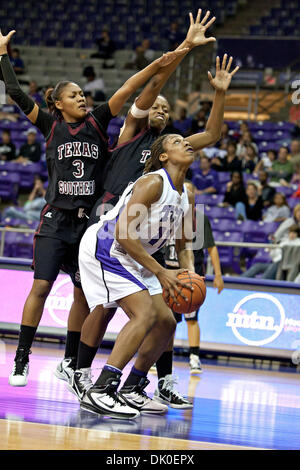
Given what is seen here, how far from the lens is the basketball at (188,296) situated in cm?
455

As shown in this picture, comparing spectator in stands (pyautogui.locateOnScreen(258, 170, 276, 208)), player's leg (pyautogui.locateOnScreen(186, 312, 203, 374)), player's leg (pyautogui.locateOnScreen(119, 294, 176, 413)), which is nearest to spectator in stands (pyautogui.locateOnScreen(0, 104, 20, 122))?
spectator in stands (pyautogui.locateOnScreen(258, 170, 276, 208))

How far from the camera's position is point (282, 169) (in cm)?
1420

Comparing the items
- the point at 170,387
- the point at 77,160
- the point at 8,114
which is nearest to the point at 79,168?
the point at 77,160

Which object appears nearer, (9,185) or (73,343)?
(73,343)

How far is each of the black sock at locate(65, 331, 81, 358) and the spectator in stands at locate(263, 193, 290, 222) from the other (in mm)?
7252

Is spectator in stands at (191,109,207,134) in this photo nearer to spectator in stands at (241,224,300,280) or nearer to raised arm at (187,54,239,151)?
spectator in stands at (241,224,300,280)

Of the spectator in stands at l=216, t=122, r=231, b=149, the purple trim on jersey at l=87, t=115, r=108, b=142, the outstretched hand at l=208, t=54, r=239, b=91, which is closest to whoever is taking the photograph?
the purple trim on jersey at l=87, t=115, r=108, b=142

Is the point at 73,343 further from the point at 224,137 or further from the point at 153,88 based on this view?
the point at 224,137

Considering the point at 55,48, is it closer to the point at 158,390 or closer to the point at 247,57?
the point at 247,57

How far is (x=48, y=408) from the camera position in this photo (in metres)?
4.67

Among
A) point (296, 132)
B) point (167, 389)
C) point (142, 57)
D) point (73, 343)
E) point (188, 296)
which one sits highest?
point (142, 57)

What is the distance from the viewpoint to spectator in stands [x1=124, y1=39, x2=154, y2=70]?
Result: 62.2 feet

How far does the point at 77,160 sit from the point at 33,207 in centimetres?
834
